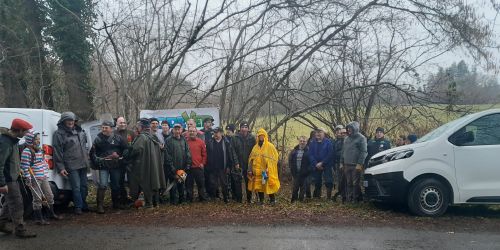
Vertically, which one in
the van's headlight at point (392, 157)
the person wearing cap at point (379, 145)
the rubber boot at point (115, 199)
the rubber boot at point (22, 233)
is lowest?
the rubber boot at point (22, 233)

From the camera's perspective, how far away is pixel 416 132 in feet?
45.8

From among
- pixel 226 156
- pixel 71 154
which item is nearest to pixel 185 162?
pixel 226 156

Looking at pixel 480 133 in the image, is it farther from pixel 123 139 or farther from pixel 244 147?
pixel 123 139

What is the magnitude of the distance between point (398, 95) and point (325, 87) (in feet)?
7.68

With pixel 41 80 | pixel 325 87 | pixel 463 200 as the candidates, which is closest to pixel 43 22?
pixel 41 80

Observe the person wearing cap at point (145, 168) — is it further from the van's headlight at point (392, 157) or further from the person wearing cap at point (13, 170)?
the van's headlight at point (392, 157)

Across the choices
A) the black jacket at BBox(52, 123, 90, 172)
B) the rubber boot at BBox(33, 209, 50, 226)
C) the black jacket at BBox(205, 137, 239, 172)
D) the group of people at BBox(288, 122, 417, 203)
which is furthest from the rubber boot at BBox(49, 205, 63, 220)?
the group of people at BBox(288, 122, 417, 203)

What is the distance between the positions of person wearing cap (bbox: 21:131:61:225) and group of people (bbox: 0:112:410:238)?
2 centimetres

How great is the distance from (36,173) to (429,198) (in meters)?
6.76

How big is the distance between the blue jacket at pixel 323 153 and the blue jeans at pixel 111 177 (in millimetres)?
4099

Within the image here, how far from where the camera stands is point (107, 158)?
855cm

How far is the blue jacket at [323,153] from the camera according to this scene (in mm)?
9812

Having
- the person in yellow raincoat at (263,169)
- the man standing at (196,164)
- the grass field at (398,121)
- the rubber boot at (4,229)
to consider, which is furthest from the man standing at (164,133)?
the grass field at (398,121)

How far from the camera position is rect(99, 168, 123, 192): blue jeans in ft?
28.3
